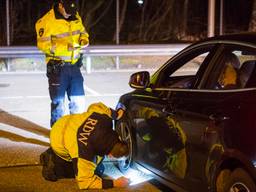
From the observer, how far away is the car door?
17.7ft

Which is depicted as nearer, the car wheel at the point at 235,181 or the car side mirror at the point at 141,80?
the car wheel at the point at 235,181

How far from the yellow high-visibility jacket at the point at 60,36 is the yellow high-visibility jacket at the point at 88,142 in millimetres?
2111

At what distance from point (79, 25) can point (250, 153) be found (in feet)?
14.6

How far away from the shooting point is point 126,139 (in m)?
6.80

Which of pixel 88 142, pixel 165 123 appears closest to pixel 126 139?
pixel 88 142

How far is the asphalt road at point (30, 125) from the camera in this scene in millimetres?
6695

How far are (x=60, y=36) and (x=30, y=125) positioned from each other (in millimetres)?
2266

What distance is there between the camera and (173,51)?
18.6 metres

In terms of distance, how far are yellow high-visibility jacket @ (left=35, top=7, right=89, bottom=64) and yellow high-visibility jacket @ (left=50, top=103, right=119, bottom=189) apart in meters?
2.11

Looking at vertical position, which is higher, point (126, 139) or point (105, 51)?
point (105, 51)

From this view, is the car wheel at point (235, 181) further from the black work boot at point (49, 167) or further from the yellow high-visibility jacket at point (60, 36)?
the yellow high-visibility jacket at point (60, 36)

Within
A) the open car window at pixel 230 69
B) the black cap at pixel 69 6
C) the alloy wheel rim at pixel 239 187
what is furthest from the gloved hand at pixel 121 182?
the black cap at pixel 69 6

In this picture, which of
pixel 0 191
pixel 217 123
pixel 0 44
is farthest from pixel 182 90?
pixel 0 44

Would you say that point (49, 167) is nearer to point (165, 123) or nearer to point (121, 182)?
point (121, 182)
